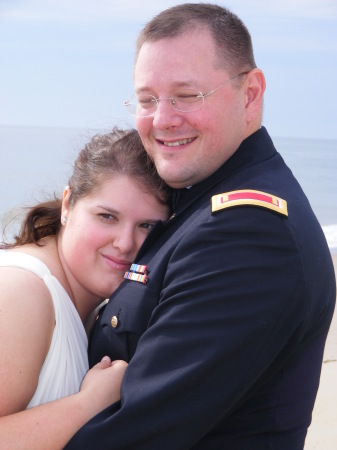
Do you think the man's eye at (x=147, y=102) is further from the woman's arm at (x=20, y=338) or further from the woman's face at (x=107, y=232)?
the woman's arm at (x=20, y=338)

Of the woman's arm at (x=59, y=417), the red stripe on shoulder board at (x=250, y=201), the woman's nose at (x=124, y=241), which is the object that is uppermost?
the red stripe on shoulder board at (x=250, y=201)

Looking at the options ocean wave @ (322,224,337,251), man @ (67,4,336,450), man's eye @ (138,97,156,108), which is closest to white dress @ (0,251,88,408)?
man @ (67,4,336,450)

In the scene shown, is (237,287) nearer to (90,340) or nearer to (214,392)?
(214,392)

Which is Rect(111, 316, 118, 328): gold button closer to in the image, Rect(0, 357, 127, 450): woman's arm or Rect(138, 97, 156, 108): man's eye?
Rect(0, 357, 127, 450): woman's arm

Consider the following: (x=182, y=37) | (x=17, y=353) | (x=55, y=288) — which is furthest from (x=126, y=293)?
(x=182, y=37)

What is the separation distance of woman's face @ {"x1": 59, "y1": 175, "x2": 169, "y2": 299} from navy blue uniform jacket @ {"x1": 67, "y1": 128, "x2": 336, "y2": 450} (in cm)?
Result: 43

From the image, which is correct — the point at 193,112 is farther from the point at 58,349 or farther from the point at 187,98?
the point at 58,349

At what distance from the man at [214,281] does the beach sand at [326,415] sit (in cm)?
219

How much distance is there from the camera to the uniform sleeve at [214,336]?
2146 millimetres

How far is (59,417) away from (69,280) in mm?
711

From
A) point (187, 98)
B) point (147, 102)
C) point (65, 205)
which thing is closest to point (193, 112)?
point (187, 98)

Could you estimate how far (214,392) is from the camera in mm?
2170

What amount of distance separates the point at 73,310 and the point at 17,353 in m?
0.43

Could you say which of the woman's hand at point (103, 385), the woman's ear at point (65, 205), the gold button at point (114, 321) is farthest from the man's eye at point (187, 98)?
the woman's hand at point (103, 385)
